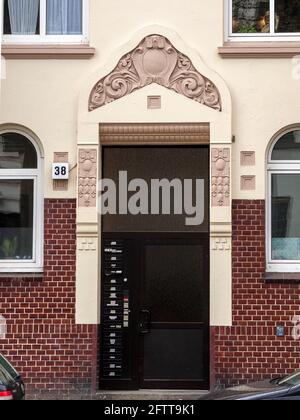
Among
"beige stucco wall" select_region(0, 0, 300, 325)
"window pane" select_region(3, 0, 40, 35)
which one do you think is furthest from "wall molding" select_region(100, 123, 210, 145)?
"window pane" select_region(3, 0, 40, 35)

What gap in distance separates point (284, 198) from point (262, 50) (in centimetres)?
222

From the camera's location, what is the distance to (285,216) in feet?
42.7

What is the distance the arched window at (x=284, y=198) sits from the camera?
12.9m

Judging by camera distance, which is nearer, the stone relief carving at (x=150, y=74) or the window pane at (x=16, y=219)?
the stone relief carving at (x=150, y=74)

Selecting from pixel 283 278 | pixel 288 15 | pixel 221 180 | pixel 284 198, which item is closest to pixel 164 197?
pixel 221 180

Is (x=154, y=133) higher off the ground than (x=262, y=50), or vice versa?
(x=262, y=50)

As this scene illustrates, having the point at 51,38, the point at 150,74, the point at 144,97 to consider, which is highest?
the point at 51,38

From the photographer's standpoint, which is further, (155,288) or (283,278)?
(155,288)

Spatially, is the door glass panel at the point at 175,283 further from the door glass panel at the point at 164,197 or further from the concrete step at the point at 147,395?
the concrete step at the point at 147,395

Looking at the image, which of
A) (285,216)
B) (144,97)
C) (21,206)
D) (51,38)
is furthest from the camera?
(51,38)

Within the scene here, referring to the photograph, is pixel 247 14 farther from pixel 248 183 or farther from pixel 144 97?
pixel 248 183

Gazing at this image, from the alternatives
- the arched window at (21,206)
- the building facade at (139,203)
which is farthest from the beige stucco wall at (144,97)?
the arched window at (21,206)

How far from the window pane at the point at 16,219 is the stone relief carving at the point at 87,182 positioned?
0.85 m

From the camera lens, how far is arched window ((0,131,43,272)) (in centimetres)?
1305
